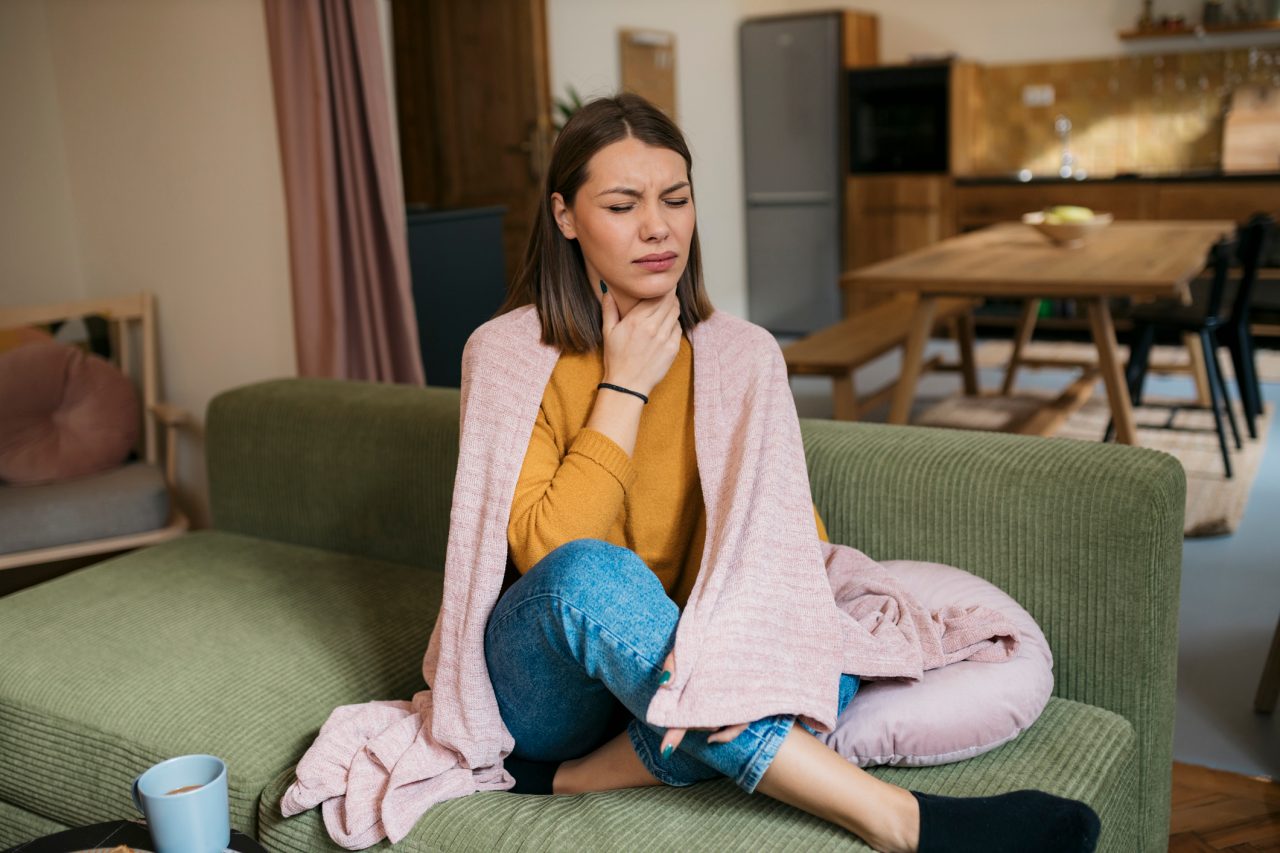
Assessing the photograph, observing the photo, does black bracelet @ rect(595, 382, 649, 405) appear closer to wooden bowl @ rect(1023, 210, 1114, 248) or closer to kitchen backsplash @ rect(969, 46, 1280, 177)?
wooden bowl @ rect(1023, 210, 1114, 248)

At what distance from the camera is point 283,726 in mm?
1711

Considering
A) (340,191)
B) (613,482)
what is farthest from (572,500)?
(340,191)

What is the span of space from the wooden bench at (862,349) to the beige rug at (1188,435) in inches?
8.7

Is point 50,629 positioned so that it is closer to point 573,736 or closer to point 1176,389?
point 573,736

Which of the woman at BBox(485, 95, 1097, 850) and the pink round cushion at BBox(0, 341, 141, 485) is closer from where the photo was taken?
the woman at BBox(485, 95, 1097, 850)

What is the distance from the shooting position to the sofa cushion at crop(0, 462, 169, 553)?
2.91 metres

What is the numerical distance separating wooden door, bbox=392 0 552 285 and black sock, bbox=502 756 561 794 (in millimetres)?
3778

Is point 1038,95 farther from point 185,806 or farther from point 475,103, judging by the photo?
point 185,806

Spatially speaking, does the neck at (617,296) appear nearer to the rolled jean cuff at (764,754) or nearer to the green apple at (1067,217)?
the rolled jean cuff at (764,754)

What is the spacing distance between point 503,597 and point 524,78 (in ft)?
13.4

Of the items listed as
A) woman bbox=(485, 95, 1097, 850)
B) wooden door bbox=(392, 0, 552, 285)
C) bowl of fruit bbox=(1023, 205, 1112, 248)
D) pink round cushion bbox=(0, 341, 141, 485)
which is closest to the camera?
woman bbox=(485, 95, 1097, 850)

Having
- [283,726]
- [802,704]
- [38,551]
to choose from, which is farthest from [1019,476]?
Answer: [38,551]

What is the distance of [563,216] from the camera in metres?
1.63

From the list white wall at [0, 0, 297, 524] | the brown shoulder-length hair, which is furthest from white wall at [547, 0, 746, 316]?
the brown shoulder-length hair
